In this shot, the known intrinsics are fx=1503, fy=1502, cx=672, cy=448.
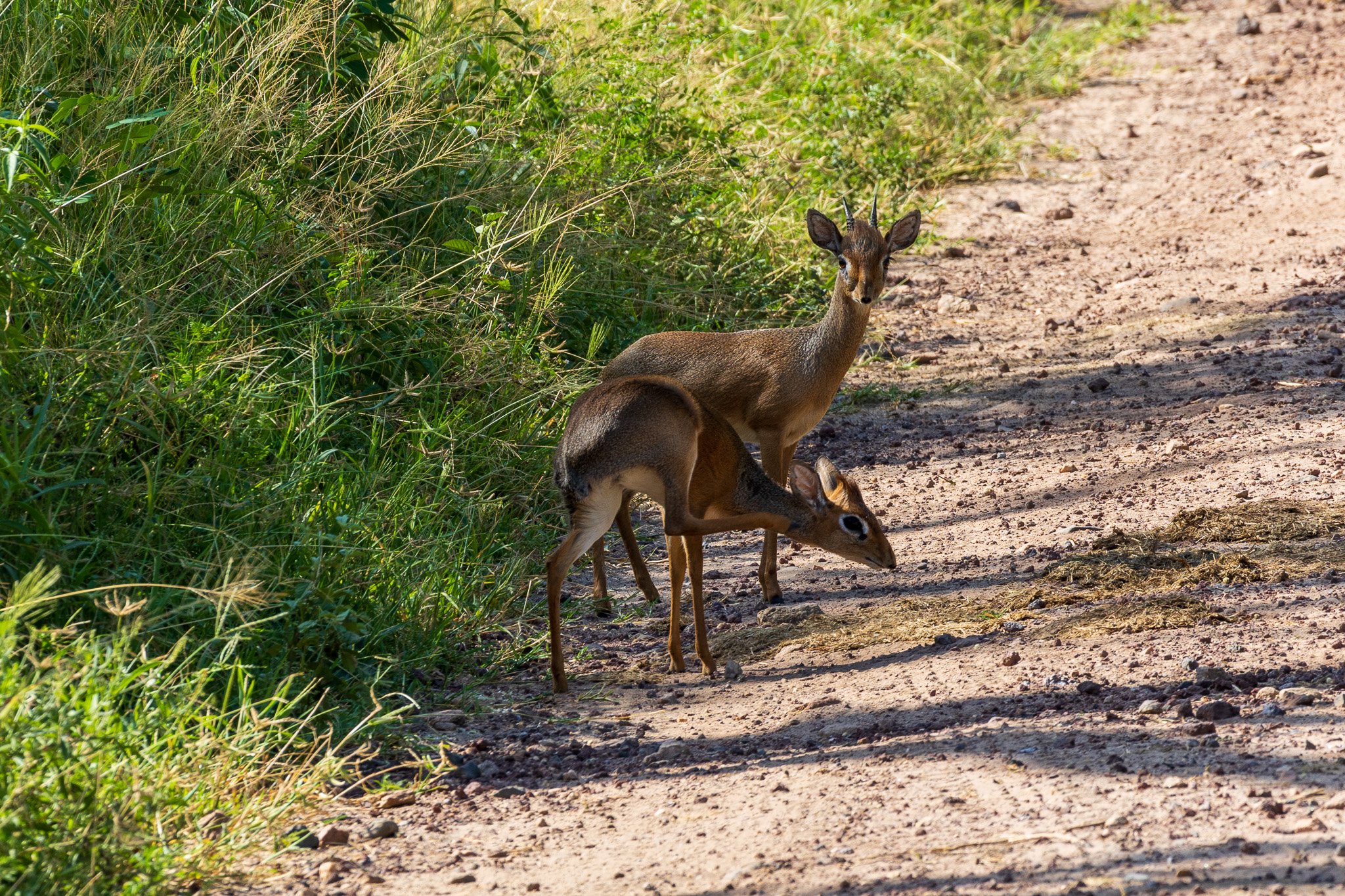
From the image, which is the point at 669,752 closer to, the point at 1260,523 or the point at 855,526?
the point at 855,526

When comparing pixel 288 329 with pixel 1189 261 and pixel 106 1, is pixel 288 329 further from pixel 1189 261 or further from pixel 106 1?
pixel 1189 261

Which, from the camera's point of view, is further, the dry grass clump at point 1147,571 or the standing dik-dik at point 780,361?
the standing dik-dik at point 780,361

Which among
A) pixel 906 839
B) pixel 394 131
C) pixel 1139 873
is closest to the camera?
pixel 1139 873

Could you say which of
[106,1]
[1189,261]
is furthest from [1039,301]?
[106,1]

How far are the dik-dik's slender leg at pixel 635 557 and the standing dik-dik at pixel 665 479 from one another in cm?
35

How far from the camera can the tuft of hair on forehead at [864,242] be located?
654 cm

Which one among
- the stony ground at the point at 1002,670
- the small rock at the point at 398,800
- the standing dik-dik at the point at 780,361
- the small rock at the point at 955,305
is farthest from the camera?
the small rock at the point at 955,305

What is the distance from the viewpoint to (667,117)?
360 inches

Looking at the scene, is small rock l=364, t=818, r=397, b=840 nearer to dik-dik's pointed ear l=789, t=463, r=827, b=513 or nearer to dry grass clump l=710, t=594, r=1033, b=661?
dry grass clump l=710, t=594, r=1033, b=661

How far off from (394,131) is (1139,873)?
483cm

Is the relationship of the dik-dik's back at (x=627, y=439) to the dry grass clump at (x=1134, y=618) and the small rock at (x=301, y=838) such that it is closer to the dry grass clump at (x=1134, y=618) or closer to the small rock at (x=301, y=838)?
the dry grass clump at (x=1134, y=618)

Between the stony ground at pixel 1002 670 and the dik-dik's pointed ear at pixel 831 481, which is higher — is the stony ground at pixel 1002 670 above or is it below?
below

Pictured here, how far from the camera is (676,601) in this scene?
17.7ft

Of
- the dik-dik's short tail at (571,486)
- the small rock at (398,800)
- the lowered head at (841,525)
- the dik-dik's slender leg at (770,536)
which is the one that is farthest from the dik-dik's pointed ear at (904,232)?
the small rock at (398,800)
